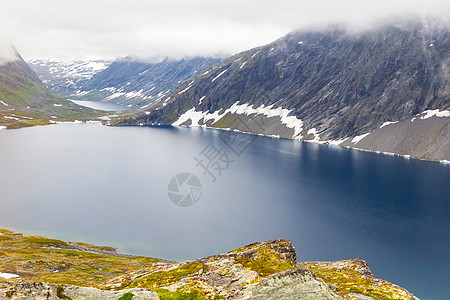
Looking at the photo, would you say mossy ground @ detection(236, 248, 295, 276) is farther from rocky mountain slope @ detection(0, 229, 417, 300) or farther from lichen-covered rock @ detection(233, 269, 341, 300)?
lichen-covered rock @ detection(233, 269, 341, 300)

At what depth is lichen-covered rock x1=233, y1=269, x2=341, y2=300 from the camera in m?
20.0

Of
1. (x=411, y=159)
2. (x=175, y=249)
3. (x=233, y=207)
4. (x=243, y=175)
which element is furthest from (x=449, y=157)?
(x=175, y=249)

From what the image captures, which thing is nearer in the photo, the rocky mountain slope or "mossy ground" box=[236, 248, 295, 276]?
the rocky mountain slope

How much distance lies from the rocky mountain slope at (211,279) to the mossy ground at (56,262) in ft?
0.51

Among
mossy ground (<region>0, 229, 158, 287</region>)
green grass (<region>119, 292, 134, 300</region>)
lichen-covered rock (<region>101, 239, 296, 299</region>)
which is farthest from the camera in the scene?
mossy ground (<region>0, 229, 158, 287</region>)

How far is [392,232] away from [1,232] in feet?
316

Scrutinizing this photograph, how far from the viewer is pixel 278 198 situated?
10544 centimetres

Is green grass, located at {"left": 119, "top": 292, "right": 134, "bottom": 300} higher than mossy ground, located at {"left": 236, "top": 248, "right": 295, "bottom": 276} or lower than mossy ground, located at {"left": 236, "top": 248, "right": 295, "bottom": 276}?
higher

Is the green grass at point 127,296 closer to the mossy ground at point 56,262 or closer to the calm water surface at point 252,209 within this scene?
the mossy ground at point 56,262

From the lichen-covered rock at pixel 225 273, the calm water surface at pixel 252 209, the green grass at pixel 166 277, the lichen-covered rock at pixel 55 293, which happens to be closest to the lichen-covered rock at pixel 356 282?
the lichen-covered rock at pixel 225 273

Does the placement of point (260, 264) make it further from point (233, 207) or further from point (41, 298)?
point (233, 207)

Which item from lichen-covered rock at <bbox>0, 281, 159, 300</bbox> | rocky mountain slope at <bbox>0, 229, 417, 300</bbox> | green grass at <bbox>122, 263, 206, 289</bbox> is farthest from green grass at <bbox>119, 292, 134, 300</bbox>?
green grass at <bbox>122, 263, 206, 289</bbox>

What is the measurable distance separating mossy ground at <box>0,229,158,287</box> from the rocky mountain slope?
0.51 feet

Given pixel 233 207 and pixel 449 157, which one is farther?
pixel 449 157
